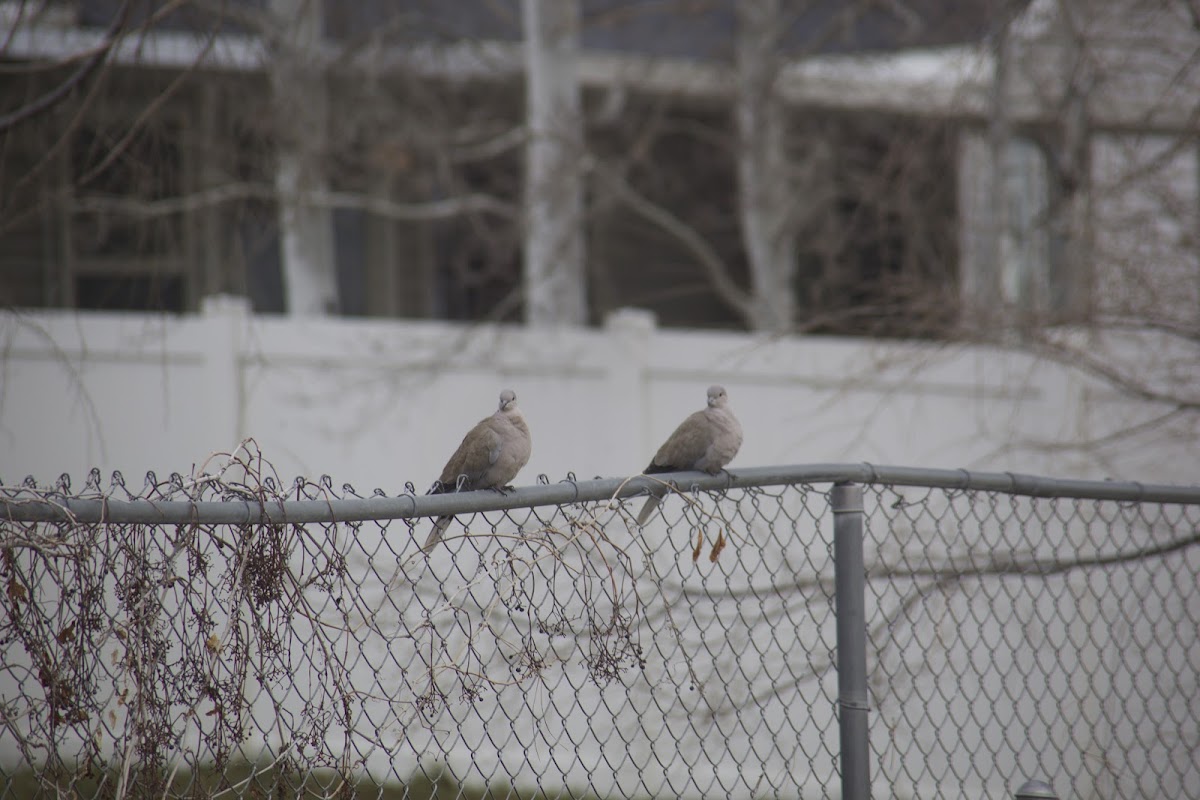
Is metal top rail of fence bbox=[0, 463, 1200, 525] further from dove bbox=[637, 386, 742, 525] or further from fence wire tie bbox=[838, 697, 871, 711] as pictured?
dove bbox=[637, 386, 742, 525]

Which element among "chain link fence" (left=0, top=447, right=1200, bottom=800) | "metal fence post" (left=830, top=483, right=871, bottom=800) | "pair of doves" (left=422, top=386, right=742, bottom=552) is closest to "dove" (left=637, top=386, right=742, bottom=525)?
"pair of doves" (left=422, top=386, right=742, bottom=552)

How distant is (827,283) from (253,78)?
12.7 feet

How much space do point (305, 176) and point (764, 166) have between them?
10.3ft

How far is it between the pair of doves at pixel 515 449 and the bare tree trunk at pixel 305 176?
3.86 metres

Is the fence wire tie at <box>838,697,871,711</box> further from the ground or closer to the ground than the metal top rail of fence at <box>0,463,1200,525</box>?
closer to the ground

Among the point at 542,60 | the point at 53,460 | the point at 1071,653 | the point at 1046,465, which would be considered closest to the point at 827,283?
the point at 542,60

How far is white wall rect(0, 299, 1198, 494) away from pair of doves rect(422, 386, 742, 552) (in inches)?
90.1

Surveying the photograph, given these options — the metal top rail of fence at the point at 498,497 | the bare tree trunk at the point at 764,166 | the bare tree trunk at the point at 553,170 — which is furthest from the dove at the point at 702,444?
the bare tree trunk at the point at 764,166

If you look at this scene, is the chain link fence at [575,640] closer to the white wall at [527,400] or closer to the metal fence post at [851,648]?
the metal fence post at [851,648]

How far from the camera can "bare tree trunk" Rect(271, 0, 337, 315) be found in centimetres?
712

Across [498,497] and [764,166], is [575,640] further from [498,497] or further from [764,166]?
[764,166]

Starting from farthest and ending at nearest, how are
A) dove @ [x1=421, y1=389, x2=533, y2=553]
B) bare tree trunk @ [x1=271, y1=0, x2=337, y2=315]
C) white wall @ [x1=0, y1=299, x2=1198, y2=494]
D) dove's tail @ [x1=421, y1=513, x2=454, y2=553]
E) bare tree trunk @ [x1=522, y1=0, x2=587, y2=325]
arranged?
bare tree trunk @ [x1=522, y1=0, x2=587, y2=325] → bare tree trunk @ [x1=271, y1=0, x2=337, y2=315] → white wall @ [x1=0, y1=299, x2=1198, y2=494] → dove @ [x1=421, y1=389, x2=533, y2=553] → dove's tail @ [x1=421, y1=513, x2=454, y2=553]

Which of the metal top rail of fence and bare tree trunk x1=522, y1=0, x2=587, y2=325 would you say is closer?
the metal top rail of fence

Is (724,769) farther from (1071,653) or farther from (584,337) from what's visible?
(584,337)
